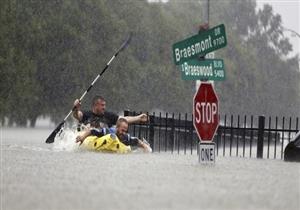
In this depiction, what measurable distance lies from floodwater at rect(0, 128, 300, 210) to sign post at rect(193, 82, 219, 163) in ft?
1.01

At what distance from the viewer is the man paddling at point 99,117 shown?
Answer: 21.5 meters

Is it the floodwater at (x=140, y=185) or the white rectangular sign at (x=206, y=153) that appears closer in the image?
the floodwater at (x=140, y=185)

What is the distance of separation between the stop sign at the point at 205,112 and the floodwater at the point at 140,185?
0.59 metres

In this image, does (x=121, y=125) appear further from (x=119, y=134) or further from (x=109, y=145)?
(x=109, y=145)

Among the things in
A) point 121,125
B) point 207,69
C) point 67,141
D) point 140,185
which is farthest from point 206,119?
point 67,141

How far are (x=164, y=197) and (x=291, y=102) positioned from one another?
101777 mm

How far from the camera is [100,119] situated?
21719mm

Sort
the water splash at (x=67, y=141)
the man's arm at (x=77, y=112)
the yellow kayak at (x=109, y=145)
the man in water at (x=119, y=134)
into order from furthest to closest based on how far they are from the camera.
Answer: the water splash at (x=67, y=141) < the man's arm at (x=77, y=112) < the man in water at (x=119, y=134) < the yellow kayak at (x=109, y=145)

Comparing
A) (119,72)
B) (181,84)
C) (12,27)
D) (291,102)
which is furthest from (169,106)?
(291,102)

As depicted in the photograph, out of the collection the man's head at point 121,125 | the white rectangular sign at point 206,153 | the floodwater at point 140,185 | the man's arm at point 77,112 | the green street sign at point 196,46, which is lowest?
the floodwater at point 140,185

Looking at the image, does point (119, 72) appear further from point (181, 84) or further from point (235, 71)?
point (235, 71)

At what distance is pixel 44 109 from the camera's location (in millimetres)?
64125

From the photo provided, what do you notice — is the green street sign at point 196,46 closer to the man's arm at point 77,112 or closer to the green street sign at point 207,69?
the green street sign at point 207,69

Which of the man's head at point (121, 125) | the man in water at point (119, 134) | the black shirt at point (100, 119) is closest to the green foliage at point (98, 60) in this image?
the black shirt at point (100, 119)
